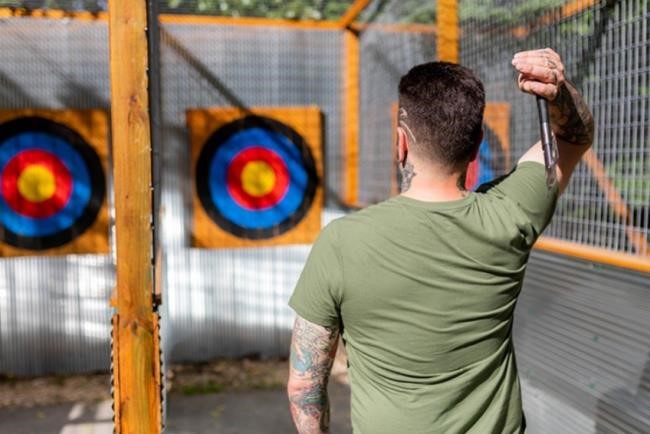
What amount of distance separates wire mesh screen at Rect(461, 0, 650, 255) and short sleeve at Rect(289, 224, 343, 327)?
1185 mm

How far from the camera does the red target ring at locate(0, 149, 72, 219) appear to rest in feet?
13.8

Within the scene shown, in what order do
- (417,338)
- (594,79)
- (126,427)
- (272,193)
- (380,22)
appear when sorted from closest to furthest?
(417,338), (126,427), (594,79), (380,22), (272,193)

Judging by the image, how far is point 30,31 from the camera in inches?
165

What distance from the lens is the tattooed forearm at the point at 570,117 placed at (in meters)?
1.27

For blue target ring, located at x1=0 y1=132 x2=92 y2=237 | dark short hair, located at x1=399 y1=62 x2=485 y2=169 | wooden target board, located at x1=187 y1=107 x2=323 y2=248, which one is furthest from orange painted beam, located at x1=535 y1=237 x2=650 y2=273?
blue target ring, located at x1=0 y1=132 x2=92 y2=237

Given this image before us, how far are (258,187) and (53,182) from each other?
1.35 m

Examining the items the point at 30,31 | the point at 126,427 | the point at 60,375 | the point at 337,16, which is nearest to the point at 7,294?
the point at 60,375

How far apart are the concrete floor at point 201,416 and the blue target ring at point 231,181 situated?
1.17 metres

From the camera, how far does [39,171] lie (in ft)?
13.9

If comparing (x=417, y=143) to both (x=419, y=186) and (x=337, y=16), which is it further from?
(x=337, y=16)

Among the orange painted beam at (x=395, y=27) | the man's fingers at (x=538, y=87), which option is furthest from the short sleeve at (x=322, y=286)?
the orange painted beam at (x=395, y=27)

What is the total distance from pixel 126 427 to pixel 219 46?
326cm

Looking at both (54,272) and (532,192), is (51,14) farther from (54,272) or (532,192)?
(532,192)

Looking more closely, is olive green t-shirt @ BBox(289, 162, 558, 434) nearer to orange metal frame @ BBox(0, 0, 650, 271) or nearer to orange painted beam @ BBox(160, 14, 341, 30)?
orange metal frame @ BBox(0, 0, 650, 271)
